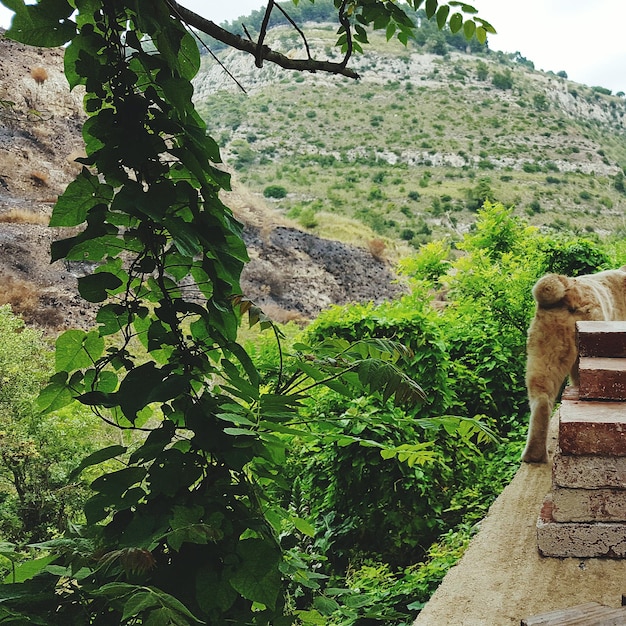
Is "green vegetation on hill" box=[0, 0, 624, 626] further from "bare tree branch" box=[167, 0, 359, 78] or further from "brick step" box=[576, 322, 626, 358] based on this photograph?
"brick step" box=[576, 322, 626, 358]

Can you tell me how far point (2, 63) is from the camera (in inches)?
599

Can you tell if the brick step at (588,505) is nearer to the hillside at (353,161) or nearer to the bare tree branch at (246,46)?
the bare tree branch at (246,46)

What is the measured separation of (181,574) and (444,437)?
2.92 metres

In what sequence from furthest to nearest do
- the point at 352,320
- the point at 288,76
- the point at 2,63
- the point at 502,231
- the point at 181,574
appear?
the point at 288,76, the point at 2,63, the point at 502,231, the point at 352,320, the point at 181,574

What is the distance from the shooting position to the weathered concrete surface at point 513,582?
1245 mm

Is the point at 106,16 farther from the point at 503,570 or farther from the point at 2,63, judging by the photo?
the point at 2,63

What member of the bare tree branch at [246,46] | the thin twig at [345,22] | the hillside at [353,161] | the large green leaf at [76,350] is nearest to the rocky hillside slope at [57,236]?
the hillside at [353,161]

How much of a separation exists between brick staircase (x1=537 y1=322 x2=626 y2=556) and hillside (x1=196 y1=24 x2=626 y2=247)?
64.4 ft

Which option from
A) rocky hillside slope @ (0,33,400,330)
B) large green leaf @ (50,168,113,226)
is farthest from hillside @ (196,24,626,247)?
large green leaf @ (50,168,113,226)

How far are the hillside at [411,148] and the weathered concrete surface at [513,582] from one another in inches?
758

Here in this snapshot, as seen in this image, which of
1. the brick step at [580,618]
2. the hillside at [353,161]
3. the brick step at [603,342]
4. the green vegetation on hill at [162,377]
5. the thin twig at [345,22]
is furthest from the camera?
the hillside at [353,161]

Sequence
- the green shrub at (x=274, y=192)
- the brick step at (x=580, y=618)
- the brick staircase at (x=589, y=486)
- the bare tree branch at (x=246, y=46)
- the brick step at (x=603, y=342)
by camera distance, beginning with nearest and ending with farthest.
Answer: the brick step at (x=580, y=618) → the bare tree branch at (x=246, y=46) → the brick staircase at (x=589, y=486) → the brick step at (x=603, y=342) → the green shrub at (x=274, y=192)

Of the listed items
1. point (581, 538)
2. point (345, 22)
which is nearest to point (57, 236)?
point (345, 22)

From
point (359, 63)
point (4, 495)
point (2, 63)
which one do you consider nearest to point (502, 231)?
point (4, 495)
